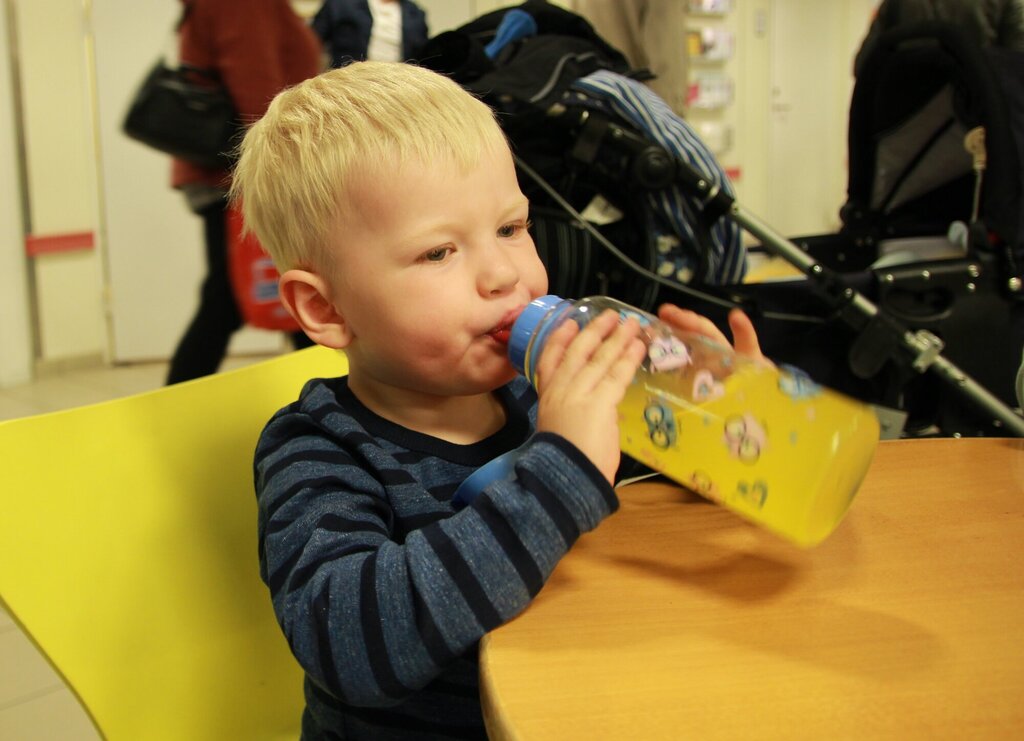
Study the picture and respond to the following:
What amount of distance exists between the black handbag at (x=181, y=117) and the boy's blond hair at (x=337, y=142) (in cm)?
106

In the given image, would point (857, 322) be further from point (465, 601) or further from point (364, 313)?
point (465, 601)

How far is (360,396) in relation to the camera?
824 millimetres

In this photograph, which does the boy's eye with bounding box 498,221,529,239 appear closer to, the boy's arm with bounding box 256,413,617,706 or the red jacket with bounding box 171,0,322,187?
the boy's arm with bounding box 256,413,617,706

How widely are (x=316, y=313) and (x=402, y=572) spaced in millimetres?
306

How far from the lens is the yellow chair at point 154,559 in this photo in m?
0.70

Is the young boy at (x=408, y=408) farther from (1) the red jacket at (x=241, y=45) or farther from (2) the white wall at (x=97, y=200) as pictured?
(2) the white wall at (x=97, y=200)

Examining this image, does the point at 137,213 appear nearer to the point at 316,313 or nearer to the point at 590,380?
the point at 316,313

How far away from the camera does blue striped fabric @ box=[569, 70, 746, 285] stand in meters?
1.69

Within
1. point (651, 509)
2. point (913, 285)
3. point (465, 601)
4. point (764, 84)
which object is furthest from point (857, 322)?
point (764, 84)

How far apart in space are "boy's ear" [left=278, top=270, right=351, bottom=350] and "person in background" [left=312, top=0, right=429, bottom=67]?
168 cm

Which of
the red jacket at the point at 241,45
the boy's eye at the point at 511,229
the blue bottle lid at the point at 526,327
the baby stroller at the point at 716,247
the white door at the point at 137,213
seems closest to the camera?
the blue bottle lid at the point at 526,327

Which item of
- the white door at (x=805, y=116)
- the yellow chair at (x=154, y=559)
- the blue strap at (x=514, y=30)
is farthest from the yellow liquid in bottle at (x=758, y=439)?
the white door at (x=805, y=116)

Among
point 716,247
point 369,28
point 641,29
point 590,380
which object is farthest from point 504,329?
point 641,29

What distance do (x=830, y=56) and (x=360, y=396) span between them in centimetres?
596
